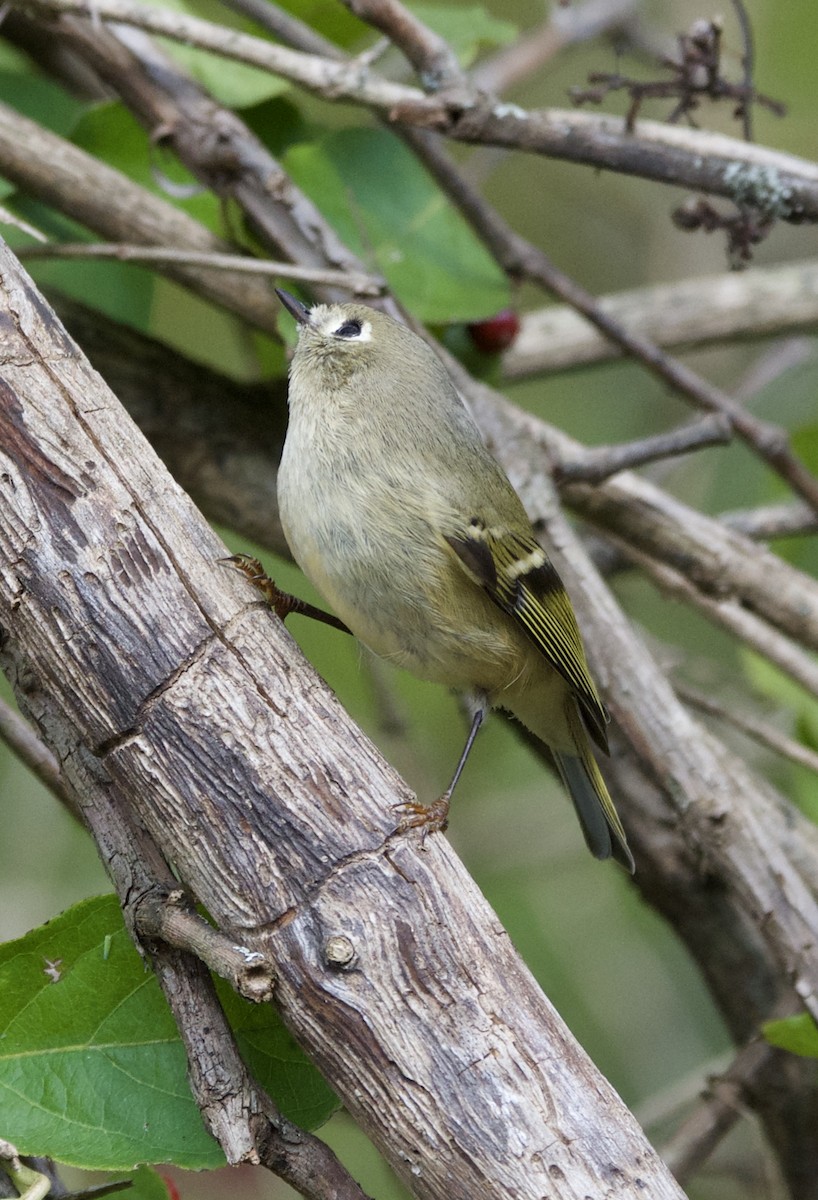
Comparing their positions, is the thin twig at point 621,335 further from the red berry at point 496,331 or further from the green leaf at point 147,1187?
the green leaf at point 147,1187

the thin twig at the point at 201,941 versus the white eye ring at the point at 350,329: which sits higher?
the white eye ring at the point at 350,329

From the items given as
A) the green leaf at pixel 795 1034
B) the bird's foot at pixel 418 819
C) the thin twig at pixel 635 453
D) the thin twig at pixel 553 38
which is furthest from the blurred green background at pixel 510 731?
the bird's foot at pixel 418 819

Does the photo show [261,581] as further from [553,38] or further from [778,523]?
[553,38]

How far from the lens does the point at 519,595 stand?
95.3 inches

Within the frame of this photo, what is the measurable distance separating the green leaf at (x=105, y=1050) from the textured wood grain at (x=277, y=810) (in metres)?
0.20

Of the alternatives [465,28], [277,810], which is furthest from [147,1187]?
[465,28]

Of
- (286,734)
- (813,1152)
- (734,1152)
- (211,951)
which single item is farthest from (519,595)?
(734,1152)

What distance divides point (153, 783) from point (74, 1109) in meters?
0.45

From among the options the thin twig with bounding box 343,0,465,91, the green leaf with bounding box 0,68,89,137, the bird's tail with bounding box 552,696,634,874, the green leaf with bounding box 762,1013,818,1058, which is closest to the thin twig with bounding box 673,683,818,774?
the bird's tail with bounding box 552,696,634,874

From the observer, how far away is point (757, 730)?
3115 millimetres

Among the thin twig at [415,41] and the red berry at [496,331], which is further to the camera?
the red berry at [496,331]

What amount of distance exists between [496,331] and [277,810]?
2.08 meters

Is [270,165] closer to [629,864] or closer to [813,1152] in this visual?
[629,864]

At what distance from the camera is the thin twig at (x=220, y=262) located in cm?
263
